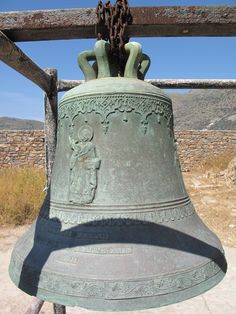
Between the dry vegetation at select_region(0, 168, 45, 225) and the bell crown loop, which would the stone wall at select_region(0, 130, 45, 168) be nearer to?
the dry vegetation at select_region(0, 168, 45, 225)

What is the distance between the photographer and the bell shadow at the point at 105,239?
4.10 feet

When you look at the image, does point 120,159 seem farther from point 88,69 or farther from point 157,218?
point 88,69

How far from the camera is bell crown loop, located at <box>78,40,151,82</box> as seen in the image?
55.5 inches

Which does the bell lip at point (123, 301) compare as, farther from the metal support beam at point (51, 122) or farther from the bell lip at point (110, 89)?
the metal support beam at point (51, 122)

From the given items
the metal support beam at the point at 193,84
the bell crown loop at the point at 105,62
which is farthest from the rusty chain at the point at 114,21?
the metal support beam at the point at 193,84

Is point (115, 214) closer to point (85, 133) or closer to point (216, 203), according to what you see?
point (85, 133)

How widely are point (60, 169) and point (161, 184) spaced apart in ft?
1.44

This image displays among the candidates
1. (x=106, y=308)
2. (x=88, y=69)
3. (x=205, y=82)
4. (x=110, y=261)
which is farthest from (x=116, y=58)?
(x=205, y=82)

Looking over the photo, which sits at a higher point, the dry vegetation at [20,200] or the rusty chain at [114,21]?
the rusty chain at [114,21]

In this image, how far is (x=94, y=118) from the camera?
4.67 ft

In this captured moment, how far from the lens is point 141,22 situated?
1387mm

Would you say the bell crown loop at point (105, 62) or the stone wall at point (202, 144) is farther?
the stone wall at point (202, 144)

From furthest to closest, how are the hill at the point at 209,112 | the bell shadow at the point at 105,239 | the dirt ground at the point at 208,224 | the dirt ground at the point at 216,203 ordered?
the hill at the point at 209,112
the dirt ground at the point at 216,203
the dirt ground at the point at 208,224
the bell shadow at the point at 105,239

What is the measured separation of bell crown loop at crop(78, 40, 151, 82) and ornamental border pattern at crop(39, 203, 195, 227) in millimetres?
571
